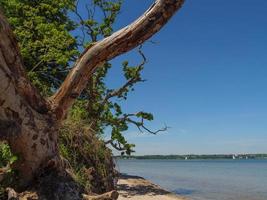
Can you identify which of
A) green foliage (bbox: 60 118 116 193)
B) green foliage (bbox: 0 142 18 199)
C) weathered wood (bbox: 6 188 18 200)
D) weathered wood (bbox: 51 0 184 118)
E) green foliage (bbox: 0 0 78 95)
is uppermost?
green foliage (bbox: 0 0 78 95)

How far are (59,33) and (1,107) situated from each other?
15480 mm

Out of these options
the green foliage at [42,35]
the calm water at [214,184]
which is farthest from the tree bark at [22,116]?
the green foliage at [42,35]

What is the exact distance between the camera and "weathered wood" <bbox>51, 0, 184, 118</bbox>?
5477 mm

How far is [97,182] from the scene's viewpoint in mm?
8836

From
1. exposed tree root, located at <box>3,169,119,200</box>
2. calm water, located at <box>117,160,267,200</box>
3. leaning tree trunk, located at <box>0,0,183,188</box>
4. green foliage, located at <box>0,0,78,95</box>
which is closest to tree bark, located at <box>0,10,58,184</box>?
leaning tree trunk, located at <box>0,0,183,188</box>

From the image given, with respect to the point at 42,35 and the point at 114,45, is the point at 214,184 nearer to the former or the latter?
the point at 42,35

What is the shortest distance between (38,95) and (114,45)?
1.20 m

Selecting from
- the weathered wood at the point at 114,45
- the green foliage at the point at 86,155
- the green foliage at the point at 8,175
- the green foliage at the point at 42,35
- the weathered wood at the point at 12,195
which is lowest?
the weathered wood at the point at 12,195

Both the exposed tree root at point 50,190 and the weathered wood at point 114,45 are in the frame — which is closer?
the exposed tree root at point 50,190

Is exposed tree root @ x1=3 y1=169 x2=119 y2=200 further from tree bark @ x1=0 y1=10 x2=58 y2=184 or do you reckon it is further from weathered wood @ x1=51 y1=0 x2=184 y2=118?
weathered wood @ x1=51 y1=0 x2=184 y2=118

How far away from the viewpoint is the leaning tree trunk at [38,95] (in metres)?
4.99

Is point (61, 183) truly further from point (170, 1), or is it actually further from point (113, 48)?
point (170, 1)

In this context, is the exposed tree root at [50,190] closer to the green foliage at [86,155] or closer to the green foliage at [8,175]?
the green foliage at [8,175]

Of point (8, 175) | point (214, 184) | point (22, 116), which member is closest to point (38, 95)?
point (22, 116)
